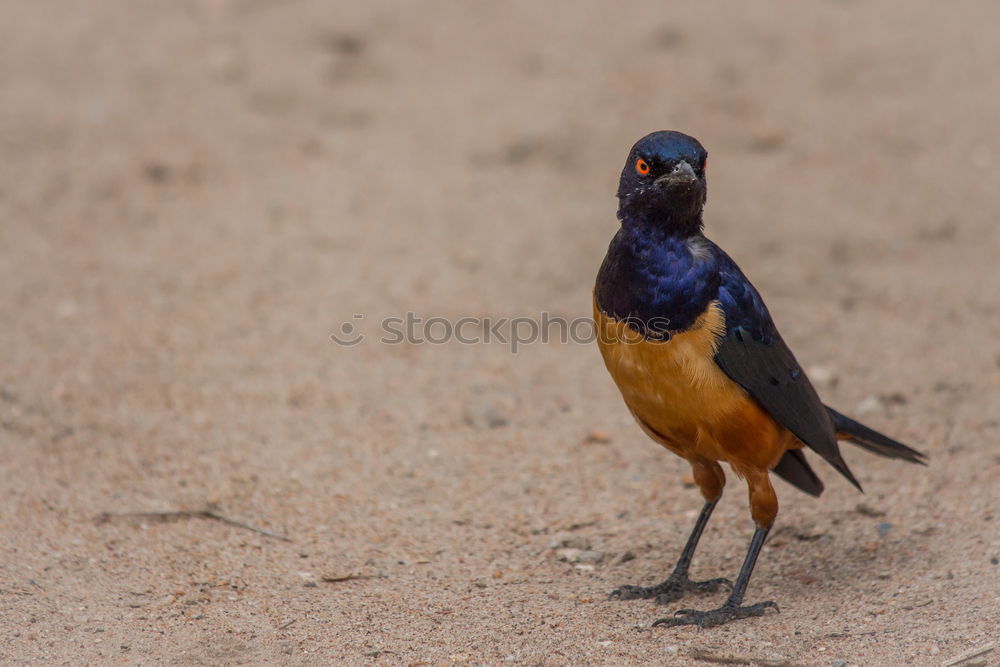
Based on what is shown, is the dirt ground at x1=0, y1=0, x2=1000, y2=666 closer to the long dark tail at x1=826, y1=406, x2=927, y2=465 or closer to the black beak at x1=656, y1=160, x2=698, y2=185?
the long dark tail at x1=826, y1=406, x2=927, y2=465

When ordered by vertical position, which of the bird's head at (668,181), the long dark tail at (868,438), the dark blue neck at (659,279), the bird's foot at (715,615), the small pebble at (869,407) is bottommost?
the bird's foot at (715,615)

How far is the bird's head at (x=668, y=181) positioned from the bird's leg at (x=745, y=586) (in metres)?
1.15

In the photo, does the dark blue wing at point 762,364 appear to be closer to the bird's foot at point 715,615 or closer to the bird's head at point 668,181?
the bird's head at point 668,181

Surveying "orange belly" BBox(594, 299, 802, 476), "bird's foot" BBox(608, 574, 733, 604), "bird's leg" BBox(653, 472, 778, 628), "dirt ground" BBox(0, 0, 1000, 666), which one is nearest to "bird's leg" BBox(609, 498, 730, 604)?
"bird's foot" BBox(608, 574, 733, 604)

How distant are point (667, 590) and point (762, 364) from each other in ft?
3.71

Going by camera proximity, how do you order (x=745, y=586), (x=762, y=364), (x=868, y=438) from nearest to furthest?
(x=762, y=364) < (x=745, y=586) < (x=868, y=438)

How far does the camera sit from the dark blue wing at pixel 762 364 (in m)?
4.53

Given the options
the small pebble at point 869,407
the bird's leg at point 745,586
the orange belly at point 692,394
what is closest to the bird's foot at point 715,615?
the bird's leg at point 745,586

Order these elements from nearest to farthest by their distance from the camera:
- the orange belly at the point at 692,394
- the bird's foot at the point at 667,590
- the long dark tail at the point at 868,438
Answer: the orange belly at the point at 692,394 < the bird's foot at the point at 667,590 < the long dark tail at the point at 868,438

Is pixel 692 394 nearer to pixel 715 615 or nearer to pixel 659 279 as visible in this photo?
pixel 659 279

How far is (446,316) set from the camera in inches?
302

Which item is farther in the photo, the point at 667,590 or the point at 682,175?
the point at 667,590

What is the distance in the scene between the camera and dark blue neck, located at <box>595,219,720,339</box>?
14.6 ft

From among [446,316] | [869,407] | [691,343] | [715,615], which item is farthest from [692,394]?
[446,316]
